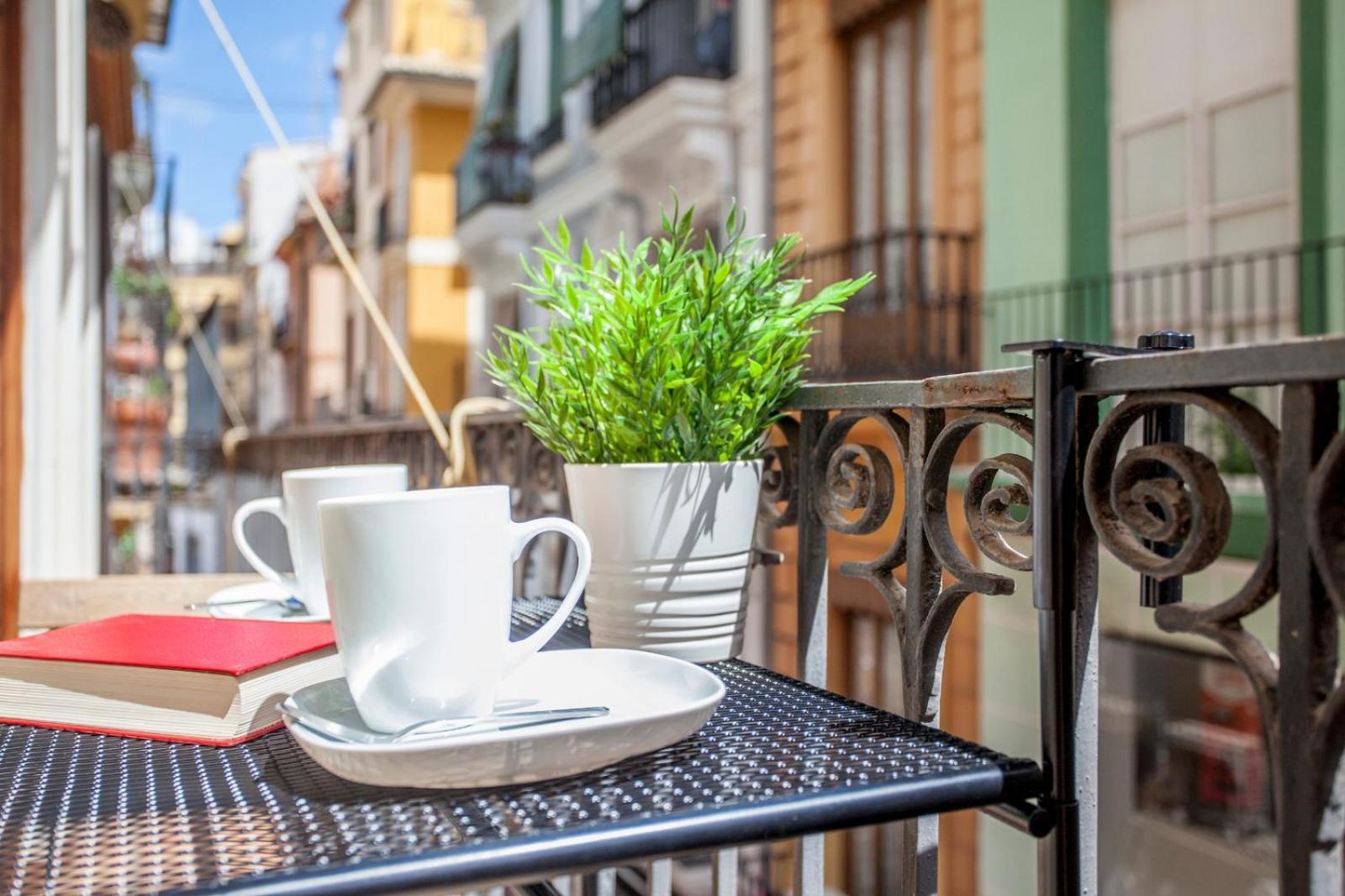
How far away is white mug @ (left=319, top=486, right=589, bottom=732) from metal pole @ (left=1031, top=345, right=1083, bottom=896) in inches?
13.7

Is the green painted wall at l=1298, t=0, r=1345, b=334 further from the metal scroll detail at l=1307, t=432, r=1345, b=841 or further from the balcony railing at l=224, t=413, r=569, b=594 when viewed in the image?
the metal scroll detail at l=1307, t=432, r=1345, b=841

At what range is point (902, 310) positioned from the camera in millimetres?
6664

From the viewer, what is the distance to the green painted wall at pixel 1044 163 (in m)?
5.80

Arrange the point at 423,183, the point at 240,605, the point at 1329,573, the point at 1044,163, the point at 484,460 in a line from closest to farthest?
the point at 1329,573, the point at 240,605, the point at 484,460, the point at 1044,163, the point at 423,183

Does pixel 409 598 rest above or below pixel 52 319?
below

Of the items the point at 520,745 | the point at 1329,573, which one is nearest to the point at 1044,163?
the point at 1329,573

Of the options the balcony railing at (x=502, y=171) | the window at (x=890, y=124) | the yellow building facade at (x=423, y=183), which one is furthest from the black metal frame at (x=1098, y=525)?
the yellow building facade at (x=423, y=183)

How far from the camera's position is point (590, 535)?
0.98 meters

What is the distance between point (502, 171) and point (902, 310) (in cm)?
693

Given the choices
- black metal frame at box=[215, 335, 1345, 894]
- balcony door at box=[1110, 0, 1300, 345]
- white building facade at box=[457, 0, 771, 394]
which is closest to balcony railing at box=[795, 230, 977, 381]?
balcony door at box=[1110, 0, 1300, 345]

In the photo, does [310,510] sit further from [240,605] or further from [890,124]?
[890,124]

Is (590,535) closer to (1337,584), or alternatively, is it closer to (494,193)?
(1337,584)

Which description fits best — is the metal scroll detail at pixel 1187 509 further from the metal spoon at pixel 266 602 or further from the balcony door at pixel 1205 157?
the balcony door at pixel 1205 157

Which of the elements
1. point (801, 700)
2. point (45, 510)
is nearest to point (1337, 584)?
point (801, 700)
